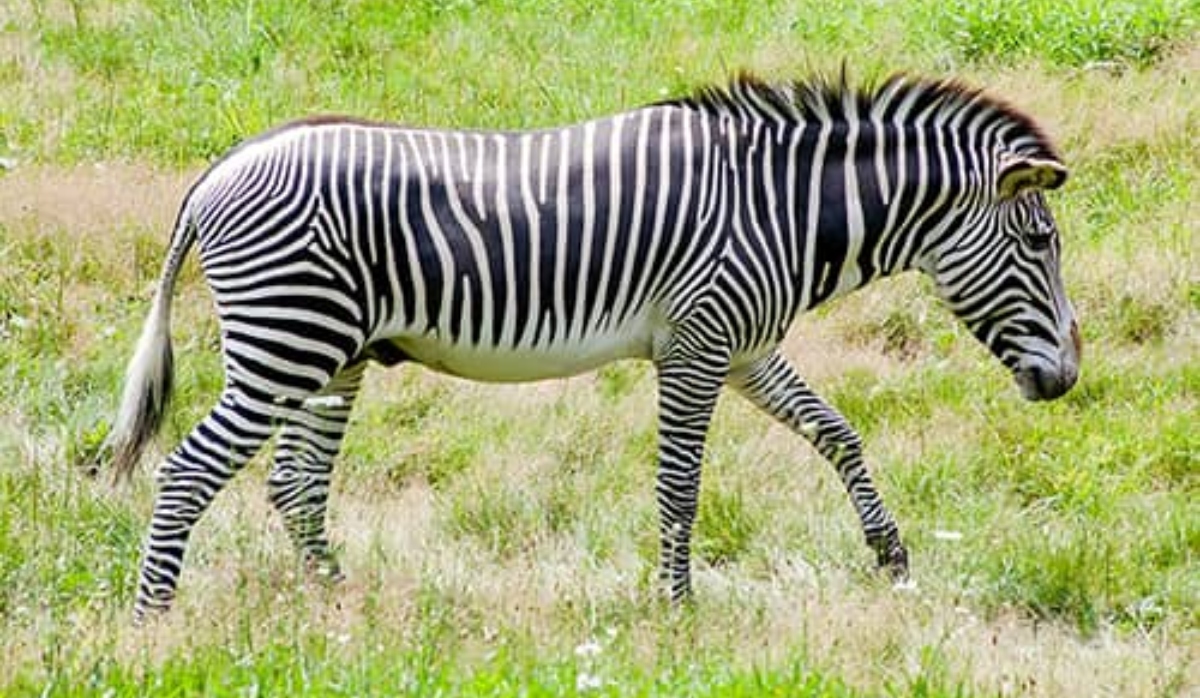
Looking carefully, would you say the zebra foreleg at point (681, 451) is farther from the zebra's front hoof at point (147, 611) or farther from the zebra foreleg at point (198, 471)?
the zebra's front hoof at point (147, 611)

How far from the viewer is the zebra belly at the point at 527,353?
7.94 meters

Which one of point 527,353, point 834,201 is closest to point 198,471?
point 527,353

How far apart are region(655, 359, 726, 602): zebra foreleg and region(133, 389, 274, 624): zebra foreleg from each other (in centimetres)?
156

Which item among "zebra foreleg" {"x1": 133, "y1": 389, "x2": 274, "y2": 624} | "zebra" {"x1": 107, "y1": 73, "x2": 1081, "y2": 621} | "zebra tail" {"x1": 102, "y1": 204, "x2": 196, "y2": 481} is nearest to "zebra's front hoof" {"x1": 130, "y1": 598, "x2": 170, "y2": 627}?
"zebra" {"x1": 107, "y1": 73, "x2": 1081, "y2": 621}

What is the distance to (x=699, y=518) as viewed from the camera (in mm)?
8812

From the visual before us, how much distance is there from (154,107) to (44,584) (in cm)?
683

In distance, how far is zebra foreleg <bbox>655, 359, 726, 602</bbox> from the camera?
797 centimetres

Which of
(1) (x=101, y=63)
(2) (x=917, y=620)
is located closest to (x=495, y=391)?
(2) (x=917, y=620)

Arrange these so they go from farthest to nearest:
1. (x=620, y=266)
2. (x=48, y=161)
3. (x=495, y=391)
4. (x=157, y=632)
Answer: (x=48, y=161)
(x=495, y=391)
(x=620, y=266)
(x=157, y=632)

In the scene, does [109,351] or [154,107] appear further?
[154,107]

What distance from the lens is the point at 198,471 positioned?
758 centimetres

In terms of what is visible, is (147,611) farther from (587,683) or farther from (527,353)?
(587,683)

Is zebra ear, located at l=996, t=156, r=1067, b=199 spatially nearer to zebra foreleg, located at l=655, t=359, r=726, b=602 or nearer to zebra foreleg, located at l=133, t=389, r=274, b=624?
zebra foreleg, located at l=655, t=359, r=726, b=602

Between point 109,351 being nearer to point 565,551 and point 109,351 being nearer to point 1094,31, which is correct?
point 565,551
